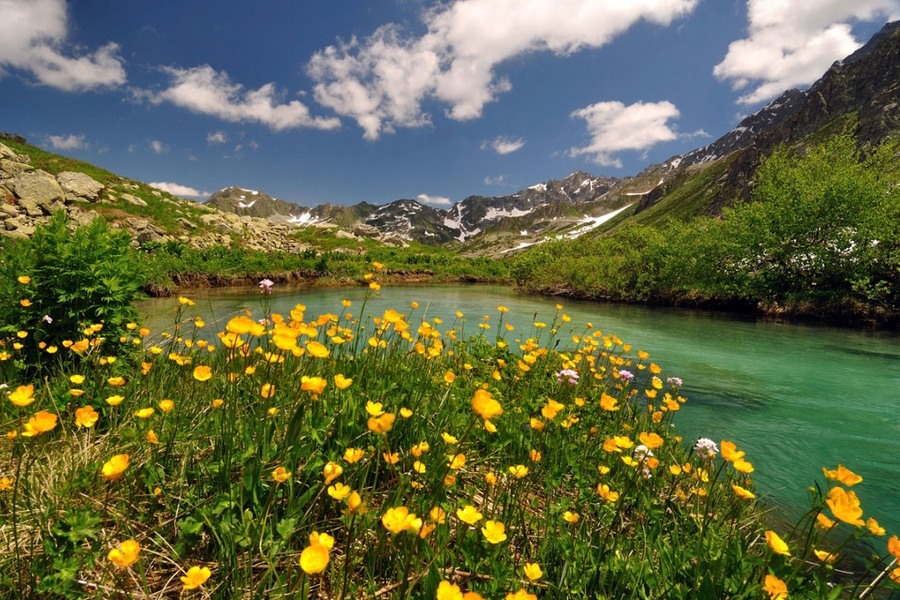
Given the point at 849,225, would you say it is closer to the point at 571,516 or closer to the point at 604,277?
the point at 604,277

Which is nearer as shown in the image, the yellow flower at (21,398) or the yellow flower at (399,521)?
the yellow flower at (399,521)

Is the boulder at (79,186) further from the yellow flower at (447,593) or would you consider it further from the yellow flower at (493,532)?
the yellow flower at (447,593)

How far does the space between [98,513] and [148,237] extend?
3160 centimetres

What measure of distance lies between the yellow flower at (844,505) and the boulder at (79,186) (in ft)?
120

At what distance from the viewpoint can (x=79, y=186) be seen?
28234mm

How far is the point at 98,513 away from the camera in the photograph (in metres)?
2.02

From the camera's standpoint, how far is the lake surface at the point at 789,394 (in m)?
4.73

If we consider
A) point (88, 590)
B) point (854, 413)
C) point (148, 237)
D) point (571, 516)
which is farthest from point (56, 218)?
point (148, 237)

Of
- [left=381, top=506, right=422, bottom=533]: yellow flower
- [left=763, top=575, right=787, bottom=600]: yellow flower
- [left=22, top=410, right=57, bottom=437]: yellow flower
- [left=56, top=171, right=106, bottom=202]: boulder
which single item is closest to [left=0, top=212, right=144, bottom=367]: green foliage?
[left=22, top=410, right=57, bottom=437]: yellow flower

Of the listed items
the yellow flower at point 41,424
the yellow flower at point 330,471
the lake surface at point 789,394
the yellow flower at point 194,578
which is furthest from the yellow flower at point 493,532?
the lake surface at point 789,394

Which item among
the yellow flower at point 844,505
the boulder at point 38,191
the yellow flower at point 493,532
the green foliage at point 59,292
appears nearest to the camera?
the yellow flower at point 844,505

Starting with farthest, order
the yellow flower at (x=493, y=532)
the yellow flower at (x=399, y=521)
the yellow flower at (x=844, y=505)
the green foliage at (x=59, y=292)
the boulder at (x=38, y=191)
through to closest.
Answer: the boulder at (x=38, y=191)
the green foliage at (x=59, y=292)
the yellow flower at (x=493, y=532)
the yellow flower at (x=844, y=505)
the yellow flower at (x=399, y=521)

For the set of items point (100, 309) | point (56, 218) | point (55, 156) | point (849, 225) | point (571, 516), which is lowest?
point (571, 516)

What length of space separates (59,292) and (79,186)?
32.8m
